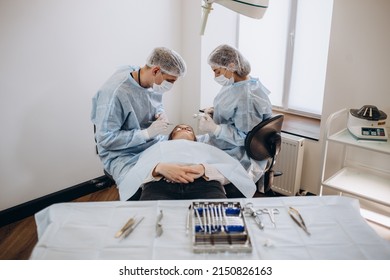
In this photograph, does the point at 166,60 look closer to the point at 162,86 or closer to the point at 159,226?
the point at 162,86

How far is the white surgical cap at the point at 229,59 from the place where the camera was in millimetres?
1803

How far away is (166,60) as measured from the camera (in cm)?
171

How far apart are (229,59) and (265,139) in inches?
18.1

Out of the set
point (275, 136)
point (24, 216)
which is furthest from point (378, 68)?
point (24, 216)

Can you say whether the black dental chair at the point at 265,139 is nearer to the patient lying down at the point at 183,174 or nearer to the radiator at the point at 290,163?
the patient lying down at the point at 183,174

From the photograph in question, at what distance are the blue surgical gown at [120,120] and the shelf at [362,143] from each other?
40.6 inches

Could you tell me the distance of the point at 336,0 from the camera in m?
2.00

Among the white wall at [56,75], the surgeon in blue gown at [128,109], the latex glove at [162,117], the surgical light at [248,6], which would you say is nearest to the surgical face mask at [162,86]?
the surgeon in blue gown at [128,109]

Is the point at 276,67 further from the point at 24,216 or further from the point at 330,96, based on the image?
the point at 24,216

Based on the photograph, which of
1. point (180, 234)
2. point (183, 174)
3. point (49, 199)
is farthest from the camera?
point (49, 199)

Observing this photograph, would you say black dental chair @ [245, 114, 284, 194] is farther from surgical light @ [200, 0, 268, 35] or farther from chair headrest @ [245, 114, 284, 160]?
surgical light @ [200, 0, 268, 35]

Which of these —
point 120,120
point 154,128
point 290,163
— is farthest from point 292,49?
point 120,120

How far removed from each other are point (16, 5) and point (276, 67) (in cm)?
176

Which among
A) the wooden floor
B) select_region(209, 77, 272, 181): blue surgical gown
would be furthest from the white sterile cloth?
the wooden floor
